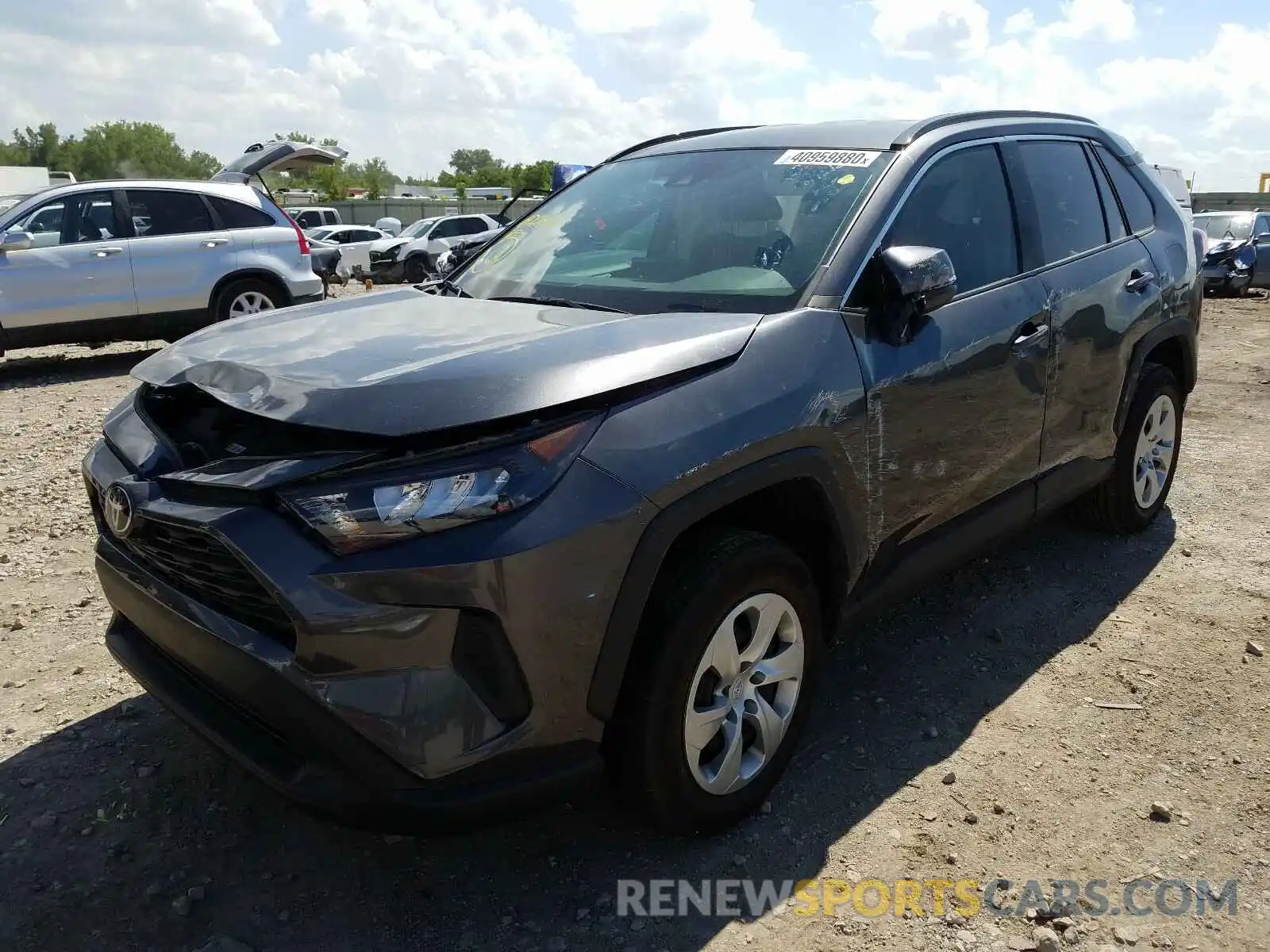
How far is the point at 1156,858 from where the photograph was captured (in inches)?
101

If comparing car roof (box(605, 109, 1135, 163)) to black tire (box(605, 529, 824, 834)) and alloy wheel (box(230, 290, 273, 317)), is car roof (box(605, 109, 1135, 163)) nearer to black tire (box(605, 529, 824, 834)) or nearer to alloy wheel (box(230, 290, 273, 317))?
black tire (box(605, 529, 824, 834))

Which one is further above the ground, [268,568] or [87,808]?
[268,568]

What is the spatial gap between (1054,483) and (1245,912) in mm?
1770

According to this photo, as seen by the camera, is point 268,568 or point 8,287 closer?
point 268,568

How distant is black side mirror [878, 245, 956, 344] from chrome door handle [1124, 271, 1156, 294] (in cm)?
160

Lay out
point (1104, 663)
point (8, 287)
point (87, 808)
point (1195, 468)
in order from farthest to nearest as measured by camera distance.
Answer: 1. point (8, 287)
2. point (1195, 468)
3. point (1104, 663)
4. point (87, 808)

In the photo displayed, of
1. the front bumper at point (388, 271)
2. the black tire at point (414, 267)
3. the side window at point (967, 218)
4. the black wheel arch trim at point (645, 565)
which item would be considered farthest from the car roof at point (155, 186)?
the black tire at point (414, 267)

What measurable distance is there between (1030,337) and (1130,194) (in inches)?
59.4

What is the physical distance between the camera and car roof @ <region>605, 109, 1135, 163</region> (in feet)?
10.7

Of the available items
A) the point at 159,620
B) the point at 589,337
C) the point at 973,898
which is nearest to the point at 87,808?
the point at 159,620

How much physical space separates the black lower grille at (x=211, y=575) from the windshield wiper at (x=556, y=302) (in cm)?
129

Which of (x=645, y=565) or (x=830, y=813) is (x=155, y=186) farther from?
(x=830, y=813)

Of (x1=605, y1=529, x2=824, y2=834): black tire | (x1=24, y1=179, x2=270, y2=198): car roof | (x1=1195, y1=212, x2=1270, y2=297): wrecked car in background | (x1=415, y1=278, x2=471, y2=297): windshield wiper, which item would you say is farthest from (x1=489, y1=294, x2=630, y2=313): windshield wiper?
(x1=1195, y1=212, x2=1270, y2=297): wrecked car in background

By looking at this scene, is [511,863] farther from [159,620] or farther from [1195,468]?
[1195,468]
